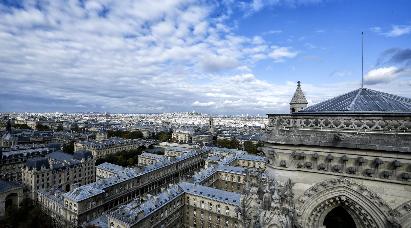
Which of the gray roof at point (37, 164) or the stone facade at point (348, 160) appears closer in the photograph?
the stone facade at point (348, 160)

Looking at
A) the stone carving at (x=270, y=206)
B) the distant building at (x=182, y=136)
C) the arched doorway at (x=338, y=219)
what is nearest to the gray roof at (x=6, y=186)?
the stone carving at (x=270, y=206)

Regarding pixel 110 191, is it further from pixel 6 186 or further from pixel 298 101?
pixel 298 101

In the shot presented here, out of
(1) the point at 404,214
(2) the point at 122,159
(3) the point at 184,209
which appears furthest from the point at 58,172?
(1) the point at 404,214

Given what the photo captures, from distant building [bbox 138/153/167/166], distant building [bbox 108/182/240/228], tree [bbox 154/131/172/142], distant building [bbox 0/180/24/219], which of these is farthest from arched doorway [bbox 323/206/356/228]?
tree [bbox 154/131/172/142]

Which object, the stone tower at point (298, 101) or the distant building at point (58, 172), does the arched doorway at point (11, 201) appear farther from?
the stone tower at point (298, 101)

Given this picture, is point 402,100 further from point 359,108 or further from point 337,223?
point 337,223

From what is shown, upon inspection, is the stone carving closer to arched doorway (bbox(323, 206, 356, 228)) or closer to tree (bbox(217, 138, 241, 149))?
arched doorway (bbox(323, 206, 356, 228))

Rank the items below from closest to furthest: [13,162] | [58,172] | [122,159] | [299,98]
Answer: [299,98]
[58,172]
[13,162]
[122,159]

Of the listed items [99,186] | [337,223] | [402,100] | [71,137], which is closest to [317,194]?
[337,223]
